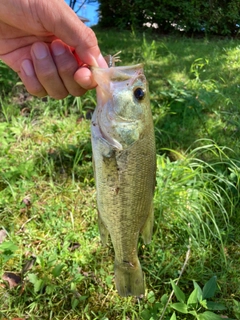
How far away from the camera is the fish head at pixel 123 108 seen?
151cm

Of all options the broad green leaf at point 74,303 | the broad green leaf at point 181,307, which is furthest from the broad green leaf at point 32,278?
the broad green leaf at point 181,307

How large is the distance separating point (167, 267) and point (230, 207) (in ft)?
2.74

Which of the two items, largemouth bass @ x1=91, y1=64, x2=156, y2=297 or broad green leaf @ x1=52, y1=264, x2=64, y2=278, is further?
broad green leaf @ x1=52, y1=264, x2=64, y2=278

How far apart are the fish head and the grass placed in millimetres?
1006

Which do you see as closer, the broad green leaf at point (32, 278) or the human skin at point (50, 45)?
the human skin at point (50, 45)

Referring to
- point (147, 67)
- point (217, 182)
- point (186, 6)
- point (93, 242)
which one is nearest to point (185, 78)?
point (147, 67)

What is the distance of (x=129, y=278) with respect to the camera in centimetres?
179

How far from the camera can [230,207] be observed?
287cm

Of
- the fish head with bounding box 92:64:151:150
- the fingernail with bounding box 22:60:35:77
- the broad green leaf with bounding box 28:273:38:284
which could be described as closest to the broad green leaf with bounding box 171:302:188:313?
the broad green leaf with bounding box 28:273:38:284

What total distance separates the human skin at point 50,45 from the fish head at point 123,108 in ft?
0.48

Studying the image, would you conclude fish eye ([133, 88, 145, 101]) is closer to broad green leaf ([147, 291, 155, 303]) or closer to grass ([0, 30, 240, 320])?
grass ([0, 30, 240, 320])

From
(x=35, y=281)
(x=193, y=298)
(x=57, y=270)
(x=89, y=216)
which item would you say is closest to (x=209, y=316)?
(x=193, y=298)

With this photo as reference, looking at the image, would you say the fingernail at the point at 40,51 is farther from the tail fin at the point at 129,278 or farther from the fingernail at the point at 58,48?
the tail fin at the point at 129,278

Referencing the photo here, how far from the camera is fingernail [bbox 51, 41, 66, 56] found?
171 centimetres
